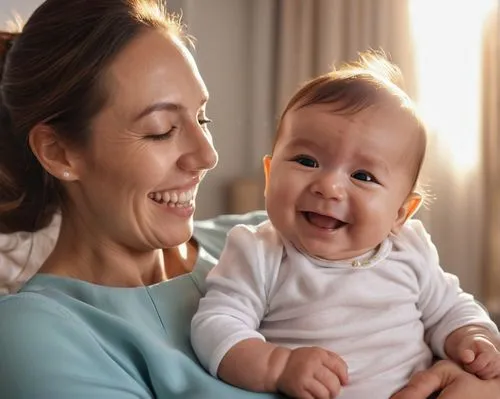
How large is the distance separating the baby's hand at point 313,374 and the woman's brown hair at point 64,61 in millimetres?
572

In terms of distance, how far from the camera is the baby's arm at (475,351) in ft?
3.98

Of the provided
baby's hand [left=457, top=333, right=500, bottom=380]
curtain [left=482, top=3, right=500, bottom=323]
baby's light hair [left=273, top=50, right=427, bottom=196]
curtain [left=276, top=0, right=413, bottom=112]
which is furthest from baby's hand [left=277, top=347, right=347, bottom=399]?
curtain [left=276, top=0, right=413, bottom=112]

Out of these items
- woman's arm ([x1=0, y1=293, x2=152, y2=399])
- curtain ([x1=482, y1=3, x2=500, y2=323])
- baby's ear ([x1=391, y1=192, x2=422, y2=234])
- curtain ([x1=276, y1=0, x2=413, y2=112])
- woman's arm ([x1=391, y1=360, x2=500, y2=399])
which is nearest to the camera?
woman's arm ([x1=0, y1=293, x2=152, y2=399])

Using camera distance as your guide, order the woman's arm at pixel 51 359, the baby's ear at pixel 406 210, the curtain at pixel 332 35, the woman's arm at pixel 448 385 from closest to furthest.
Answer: the woman's arm at pixel 51 359
the woman's arm at pixel 448 385
the baby's ear at pixel 406 210
the curtain at pixel 332 35

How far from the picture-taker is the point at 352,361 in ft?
3.87

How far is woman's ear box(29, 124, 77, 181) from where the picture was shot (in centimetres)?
137

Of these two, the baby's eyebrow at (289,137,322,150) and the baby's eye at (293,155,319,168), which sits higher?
the baby's eyebrow at (289,137,322,150)

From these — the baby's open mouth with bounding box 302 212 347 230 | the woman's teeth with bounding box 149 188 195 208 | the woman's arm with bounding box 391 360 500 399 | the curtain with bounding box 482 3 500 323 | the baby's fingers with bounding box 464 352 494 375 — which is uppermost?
the baby's open mouth with bounding box 302 212 347 230

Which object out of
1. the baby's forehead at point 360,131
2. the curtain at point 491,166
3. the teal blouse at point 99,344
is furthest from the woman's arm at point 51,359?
the curtain at point 491,166

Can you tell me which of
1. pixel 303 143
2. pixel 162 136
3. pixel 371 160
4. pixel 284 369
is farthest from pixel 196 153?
pixel 284 369

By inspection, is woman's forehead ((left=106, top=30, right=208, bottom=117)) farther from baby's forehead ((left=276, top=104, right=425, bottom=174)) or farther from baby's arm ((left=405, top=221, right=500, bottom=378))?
baby's arm ((left=405, top=221, right=500, bottom=378))

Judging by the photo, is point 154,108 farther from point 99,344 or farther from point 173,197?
point 99,344

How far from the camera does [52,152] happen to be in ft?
4.55

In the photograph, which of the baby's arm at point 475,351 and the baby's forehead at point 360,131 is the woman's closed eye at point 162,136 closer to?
the baby's forehead at point 360,131
